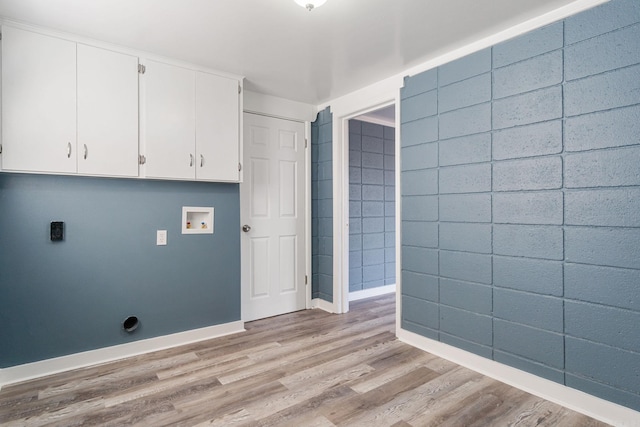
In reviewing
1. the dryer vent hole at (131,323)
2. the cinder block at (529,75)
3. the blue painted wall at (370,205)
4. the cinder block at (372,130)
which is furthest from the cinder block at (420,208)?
the dryer vent hole at (131,323)

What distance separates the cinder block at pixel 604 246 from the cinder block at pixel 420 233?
908mm

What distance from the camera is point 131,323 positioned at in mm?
2672

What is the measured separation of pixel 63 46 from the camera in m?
2.30

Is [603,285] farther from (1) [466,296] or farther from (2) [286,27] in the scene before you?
(2) [286,27]

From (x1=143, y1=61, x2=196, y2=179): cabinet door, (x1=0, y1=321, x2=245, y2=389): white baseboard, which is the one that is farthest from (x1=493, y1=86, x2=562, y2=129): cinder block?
(x1=0, y1=321, x2=245, y2=389): white baseboard

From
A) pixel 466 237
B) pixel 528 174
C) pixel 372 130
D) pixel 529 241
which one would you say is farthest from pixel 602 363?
pixel 372 130

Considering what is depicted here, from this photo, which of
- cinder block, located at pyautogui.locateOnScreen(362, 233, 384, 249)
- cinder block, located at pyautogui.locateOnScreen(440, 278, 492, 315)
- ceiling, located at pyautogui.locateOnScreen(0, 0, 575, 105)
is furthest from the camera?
cinder block, located at pyautogui.locateOnScreen(362, 233, 384, 249)

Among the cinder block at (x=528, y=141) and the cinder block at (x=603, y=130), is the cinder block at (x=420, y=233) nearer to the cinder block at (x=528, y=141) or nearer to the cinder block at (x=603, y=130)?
the cinder block at (x=528, y=141)

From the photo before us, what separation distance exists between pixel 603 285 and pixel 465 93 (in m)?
1.54

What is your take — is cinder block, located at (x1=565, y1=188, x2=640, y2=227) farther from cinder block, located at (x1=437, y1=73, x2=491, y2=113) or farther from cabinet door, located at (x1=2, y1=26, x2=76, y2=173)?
cabinet door, located at (x1=2, y1=26, x2=76, y2=173)

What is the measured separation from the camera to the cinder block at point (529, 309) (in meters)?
2.02

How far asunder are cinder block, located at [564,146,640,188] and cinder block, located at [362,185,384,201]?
8.62ft

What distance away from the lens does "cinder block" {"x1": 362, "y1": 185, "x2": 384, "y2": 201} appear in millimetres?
4469

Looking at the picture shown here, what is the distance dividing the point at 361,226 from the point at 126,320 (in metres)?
2.83
